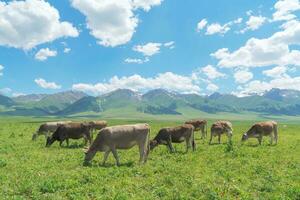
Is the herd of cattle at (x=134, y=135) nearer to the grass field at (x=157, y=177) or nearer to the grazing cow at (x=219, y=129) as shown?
the grazing cow at (x=219, y=129)

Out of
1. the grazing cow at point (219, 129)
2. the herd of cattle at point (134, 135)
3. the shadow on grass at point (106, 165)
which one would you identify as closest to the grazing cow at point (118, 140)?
the herd of cattle at point (134, 135)

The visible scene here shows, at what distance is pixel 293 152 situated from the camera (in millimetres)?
28406

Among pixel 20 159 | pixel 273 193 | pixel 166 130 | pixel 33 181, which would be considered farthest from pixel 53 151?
pixel 273 193

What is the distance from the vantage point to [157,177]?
18.2 metres

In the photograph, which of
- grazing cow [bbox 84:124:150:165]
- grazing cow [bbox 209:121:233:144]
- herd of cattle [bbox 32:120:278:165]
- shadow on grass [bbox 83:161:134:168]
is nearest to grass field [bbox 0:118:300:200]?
shadow on grass [bbox 83:161:134:168]

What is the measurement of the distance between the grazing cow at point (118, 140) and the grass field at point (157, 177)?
768mm

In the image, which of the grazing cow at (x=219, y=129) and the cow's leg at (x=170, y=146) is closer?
the cow's leg at (x=170, y=146)

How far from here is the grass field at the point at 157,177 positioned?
15383 mm

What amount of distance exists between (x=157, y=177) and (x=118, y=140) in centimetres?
491

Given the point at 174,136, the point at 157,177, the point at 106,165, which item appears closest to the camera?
the point at 157,177

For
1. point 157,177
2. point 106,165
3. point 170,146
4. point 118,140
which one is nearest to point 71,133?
point 170,146

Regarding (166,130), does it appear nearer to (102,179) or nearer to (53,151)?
(53,151)

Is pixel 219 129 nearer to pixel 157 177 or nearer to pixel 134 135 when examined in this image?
pixel 134 135

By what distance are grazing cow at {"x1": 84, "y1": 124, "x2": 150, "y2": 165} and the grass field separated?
768 millimetres
